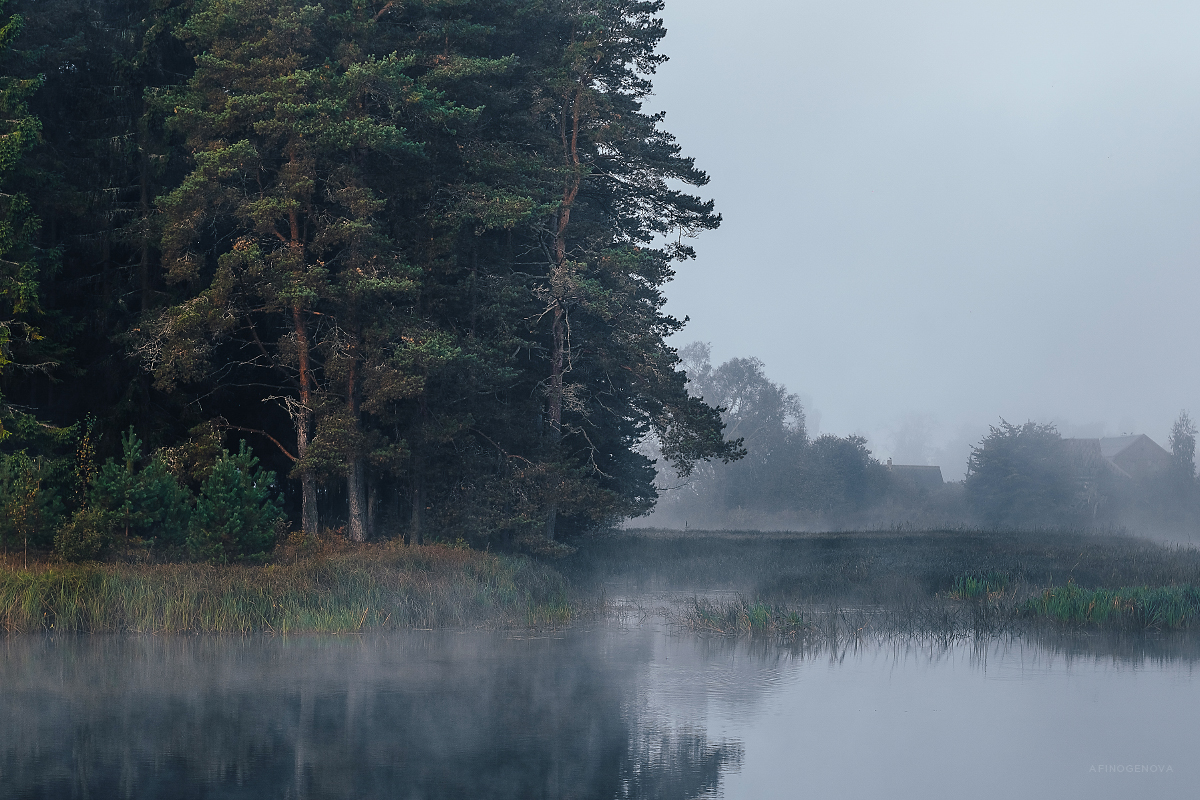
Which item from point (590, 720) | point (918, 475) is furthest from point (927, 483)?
point (590, 720)

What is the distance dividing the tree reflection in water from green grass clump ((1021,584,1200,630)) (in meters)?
9.12

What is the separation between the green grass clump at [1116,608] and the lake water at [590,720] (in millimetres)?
2002

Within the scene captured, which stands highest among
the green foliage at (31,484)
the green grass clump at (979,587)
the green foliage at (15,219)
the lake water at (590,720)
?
the green foliage at (15,219)

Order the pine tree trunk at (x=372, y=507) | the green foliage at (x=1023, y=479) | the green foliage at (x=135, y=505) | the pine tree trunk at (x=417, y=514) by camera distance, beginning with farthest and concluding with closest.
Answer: the green foliage at (x=1023, y=479) → the pine tree trunk at (x=372, y=507) → the pine tree trunk at (x=417, y=514) → the green foliage at (x=135, y=505)

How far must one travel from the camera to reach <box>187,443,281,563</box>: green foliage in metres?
23.4

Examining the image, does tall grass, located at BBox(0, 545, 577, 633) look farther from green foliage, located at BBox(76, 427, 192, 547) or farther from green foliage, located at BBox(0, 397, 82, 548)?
green foliage, located at BBox(0, 397, 82, 548)

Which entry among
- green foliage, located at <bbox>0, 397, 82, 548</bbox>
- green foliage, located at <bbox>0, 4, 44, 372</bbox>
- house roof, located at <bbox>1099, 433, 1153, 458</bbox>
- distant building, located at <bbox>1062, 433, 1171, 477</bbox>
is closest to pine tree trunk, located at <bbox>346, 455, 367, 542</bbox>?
green foliage, located at <bbox>0, 397, 82, 548</bbox>

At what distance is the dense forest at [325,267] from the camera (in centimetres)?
2558

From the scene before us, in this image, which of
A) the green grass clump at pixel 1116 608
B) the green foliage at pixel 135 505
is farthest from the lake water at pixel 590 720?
the green foliage at pixel 135 505

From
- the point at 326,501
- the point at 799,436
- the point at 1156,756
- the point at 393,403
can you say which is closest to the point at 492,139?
the point at 393,403

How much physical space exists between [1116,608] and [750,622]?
298 inches

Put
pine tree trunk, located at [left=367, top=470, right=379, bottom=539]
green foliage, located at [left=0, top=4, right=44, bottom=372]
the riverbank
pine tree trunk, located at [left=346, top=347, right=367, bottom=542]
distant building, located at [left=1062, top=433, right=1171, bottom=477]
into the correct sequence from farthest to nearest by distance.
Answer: distant building, located at [left=1062, top=433, right=1171, bottom=477] < pine tree trunk, located at [left=367, top=470, right=379, bottom=539] < pine tree trunk, located at [left=346, top=347, right=367, bottom=542] < green foliage, located at [left=0, top=4, right=44, bottom=372] < the riverbank

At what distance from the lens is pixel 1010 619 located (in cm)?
2220

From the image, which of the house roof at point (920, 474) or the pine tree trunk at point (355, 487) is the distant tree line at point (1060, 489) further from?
the pine tree trunk at point (355, 487)
